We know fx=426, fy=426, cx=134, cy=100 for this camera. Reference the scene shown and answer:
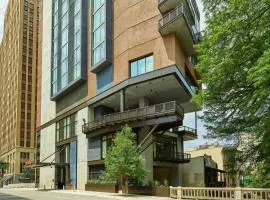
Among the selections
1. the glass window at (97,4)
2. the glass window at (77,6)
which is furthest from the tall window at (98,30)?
the glass window at (77,6)

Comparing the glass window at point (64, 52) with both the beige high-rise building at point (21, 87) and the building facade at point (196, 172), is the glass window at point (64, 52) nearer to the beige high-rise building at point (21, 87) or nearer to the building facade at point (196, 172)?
the building facade at point (196, 172)

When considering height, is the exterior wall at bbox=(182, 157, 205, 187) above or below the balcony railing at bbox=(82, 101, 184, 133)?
below

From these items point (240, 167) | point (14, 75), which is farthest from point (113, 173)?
point (14, 75)

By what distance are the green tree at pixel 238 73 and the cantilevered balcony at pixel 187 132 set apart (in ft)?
143

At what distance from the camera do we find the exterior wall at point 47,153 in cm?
7170

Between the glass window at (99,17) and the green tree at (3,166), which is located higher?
the glass window at (99,17)

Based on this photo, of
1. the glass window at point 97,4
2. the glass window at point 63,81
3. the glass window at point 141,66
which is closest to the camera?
the glass window at point 141,66

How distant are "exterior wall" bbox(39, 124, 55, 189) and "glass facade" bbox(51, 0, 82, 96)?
26.0ft

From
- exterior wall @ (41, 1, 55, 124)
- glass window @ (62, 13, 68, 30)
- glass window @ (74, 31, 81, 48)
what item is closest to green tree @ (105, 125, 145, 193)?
glass window @ (74, 31, 81, 48)

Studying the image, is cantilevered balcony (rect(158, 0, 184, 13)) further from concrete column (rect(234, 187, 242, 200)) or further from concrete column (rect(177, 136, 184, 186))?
concrete column (rect(234, 187, 242, 200))

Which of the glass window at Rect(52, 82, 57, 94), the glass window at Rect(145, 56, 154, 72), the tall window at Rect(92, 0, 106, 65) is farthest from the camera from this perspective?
the glass window at Rect(52, 82, 57, 94)

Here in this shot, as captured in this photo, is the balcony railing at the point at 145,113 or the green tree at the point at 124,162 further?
the balcony railing at the point at 145,113

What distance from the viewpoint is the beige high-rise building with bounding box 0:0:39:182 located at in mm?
145125

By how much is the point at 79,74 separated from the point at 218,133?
43.6m
